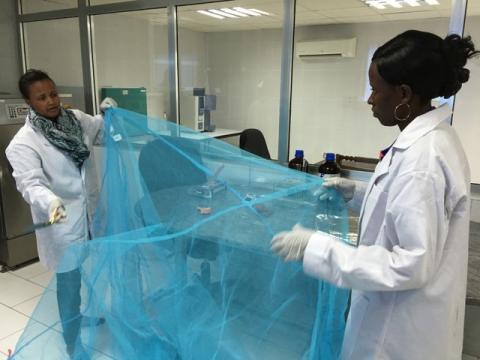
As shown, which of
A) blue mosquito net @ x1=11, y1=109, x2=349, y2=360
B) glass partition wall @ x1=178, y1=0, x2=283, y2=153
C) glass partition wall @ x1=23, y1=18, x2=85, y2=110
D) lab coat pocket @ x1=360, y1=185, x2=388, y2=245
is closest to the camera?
lab coat pocket @ x1=360, y1=185, x2=388, y2=245

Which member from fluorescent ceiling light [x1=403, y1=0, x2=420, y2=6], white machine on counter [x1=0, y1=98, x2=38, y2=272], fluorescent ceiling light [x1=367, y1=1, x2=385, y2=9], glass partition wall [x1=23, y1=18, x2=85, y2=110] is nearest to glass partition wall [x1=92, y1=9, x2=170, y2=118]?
glass partition wall [x1=23, y1=18, x2=85, y2=110]

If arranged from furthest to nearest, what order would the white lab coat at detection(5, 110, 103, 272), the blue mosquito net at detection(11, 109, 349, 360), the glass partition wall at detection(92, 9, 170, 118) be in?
1. the glass partition wall at detection(92, 9, 170, 118)
2. the white lab coat at detection(5, 110, 103, 272)
3. the blue mosquito net at detection(11, 109, 349, 360)

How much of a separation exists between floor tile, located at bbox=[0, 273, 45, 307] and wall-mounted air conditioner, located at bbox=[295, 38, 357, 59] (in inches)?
158

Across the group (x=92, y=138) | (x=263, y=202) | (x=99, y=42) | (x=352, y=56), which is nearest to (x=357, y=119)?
(x=352, y=56)

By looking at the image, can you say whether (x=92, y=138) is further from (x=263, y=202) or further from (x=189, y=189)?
(x=263, y=202)

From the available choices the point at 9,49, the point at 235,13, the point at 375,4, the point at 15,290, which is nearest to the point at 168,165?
the point at 15,290

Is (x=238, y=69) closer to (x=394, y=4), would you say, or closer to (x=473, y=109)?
(x=394, y=4)

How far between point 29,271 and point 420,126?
3.01 metres

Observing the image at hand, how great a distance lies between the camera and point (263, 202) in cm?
128

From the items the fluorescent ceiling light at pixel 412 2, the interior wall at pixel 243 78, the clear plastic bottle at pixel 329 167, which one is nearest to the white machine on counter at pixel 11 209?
the clear plastic bottle at pixel 329 167

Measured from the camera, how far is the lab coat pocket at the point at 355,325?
36.4 inches

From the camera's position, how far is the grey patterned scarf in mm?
1790

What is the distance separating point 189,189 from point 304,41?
4255 millimetres

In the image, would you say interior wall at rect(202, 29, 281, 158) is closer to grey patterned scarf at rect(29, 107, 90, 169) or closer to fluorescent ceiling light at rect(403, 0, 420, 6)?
fluorescent ceiling light at rect(403, 0, 420, 6)
